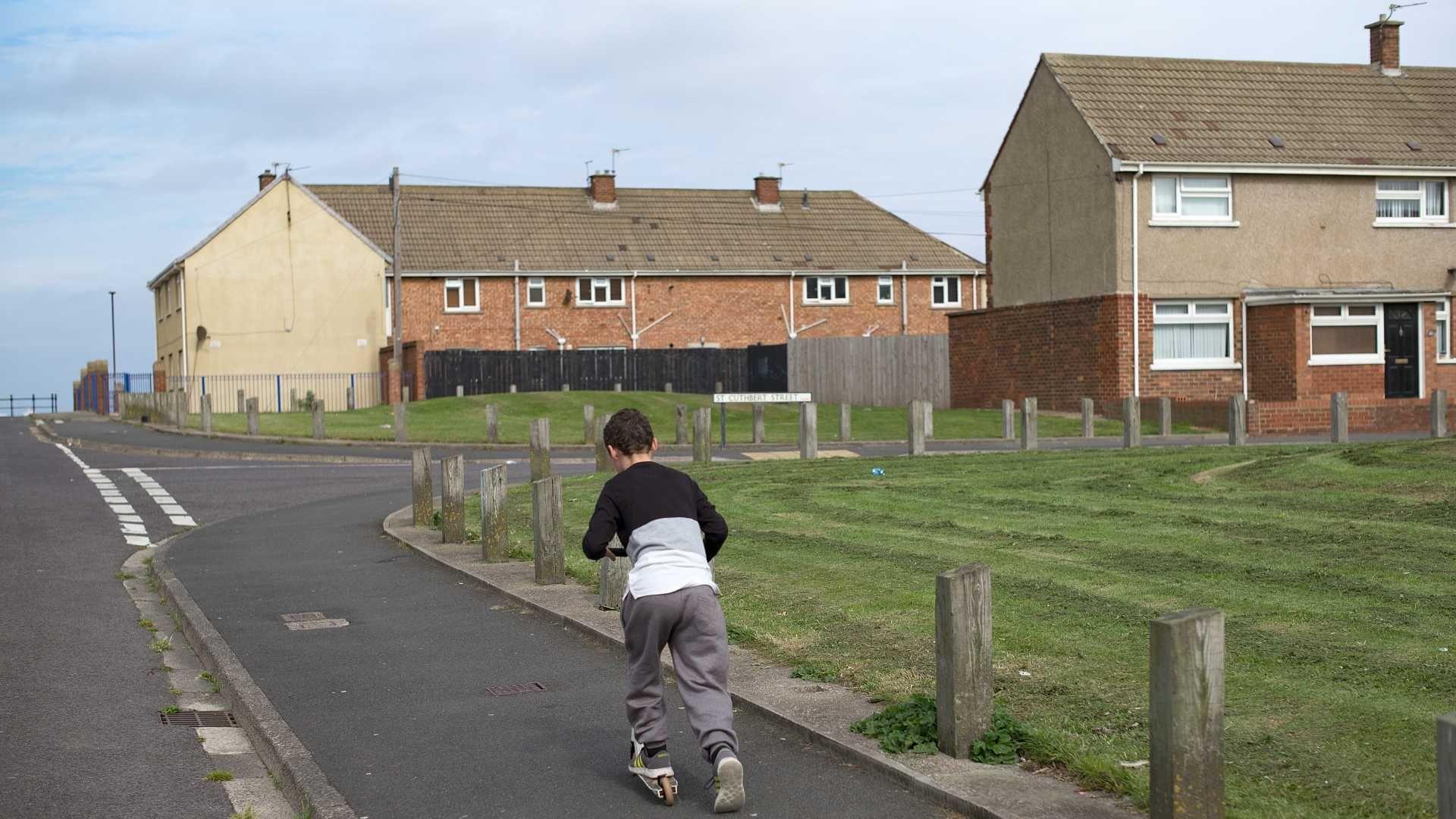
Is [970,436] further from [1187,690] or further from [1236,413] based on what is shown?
[1187,690]

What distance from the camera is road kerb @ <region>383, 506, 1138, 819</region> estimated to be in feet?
17.9

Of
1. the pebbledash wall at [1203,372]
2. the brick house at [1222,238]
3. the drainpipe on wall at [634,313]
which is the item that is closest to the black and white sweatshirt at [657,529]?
the pebbledash wall at [1203,372]

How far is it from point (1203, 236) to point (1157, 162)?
2156mm

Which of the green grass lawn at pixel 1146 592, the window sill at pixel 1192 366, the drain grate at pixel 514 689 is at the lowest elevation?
the drain grate at pixel 514 689

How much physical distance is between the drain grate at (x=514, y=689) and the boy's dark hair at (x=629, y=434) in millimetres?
2346

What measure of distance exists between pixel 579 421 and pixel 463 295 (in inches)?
689

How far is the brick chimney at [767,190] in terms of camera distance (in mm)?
61281

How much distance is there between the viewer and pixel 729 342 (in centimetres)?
5719

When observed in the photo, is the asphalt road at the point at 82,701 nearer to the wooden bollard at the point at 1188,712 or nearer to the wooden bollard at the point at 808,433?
the wooden bollard at the point at 1188,712

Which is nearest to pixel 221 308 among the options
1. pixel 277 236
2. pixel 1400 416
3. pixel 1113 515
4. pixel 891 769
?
pixel 277 236

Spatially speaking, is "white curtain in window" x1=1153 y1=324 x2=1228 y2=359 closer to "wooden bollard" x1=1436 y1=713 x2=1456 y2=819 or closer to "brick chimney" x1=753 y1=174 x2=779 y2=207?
"brick chimney" x1=753 y1=174 x2=779 y2=207

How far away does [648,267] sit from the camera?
55.9m

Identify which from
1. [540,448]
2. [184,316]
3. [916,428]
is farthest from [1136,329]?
[184,316]

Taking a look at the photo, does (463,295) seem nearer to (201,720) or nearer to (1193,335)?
(1193,335)
